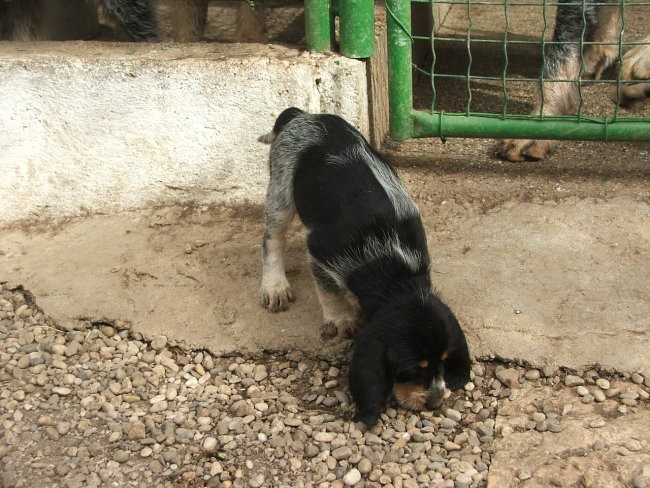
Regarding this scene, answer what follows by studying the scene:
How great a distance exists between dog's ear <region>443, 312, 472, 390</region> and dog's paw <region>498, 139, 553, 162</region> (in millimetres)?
1970

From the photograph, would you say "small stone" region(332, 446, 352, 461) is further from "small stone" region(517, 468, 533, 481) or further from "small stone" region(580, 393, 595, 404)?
"small stone" region(580, 393, 595, 404)

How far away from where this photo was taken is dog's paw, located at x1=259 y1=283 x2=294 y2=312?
3.96 metres

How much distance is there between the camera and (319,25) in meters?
4.51

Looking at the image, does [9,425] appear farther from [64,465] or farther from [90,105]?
[90,105]

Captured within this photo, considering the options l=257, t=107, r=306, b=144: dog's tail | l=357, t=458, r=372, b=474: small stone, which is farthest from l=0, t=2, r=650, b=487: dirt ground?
l=257, t=107, r=306, b=144: dog's tail

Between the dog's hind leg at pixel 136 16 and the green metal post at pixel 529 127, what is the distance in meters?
1.74

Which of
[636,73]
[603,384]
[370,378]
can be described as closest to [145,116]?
[370,378]

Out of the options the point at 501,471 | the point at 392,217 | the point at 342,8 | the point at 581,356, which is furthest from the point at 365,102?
the point at 501,471

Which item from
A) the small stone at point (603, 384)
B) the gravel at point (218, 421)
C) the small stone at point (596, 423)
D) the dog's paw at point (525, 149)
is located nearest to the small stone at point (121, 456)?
the gravel at point (218, 421)

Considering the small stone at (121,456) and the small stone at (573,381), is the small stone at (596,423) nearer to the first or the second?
the small stone at (573,381)

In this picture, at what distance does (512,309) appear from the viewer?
3783mm

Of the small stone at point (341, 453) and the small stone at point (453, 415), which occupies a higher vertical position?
the small stone at point (453, 415)

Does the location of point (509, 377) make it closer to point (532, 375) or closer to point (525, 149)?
point (532, 375)

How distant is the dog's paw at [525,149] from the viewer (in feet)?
16.2
